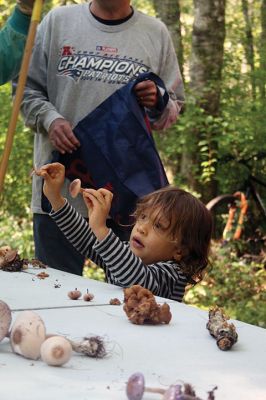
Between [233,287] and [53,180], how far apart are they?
477 centimetres

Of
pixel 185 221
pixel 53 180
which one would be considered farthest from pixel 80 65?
pixel 185 221

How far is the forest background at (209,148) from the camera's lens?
7.39m

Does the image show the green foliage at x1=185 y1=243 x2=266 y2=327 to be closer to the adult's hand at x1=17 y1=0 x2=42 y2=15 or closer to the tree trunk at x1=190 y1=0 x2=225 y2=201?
the tree trunk at x1=190 y1=0 x2=225 y2=201

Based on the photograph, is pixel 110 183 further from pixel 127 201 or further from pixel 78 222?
pixel 78 222

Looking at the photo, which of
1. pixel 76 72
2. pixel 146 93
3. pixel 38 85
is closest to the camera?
pixel 146 93

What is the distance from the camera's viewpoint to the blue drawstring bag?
10.6ft

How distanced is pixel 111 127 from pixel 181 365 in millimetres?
1736

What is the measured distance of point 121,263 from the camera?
8.36ft

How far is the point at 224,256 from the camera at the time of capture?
7.80m

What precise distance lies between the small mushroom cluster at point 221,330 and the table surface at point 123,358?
0.02 m

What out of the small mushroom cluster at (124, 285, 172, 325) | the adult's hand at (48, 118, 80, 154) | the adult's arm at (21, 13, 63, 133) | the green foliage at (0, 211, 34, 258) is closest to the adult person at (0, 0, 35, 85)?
the adult's hand at (48, 118, 80, 154)

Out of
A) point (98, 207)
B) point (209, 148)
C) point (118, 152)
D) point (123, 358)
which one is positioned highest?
point (209, 148)

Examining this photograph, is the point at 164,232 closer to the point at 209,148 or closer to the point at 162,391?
the point at 162,391

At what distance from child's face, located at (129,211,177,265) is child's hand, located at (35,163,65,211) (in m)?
0.31
